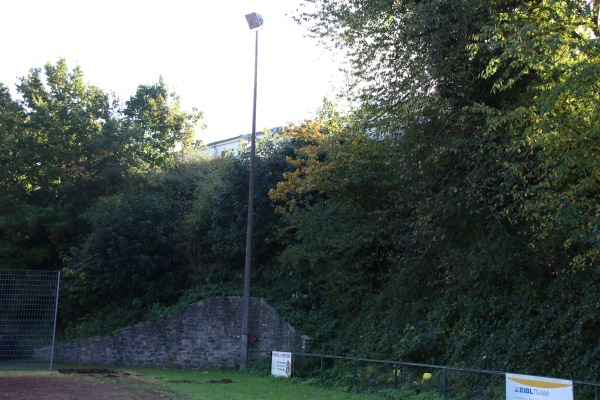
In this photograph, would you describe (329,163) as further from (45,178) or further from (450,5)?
(45,178)

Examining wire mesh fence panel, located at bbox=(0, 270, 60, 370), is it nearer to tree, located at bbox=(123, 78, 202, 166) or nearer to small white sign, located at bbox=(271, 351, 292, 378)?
small white sign, located at bbox=(271, 351, 292, 378)

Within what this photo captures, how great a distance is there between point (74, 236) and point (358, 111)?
19.0 metres

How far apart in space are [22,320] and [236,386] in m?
8.80

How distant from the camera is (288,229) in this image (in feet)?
73.9

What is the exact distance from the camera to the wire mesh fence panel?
2027cm

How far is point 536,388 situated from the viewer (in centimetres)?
1068

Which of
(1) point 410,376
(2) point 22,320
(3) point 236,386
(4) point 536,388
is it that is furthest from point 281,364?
(4) point 536,388

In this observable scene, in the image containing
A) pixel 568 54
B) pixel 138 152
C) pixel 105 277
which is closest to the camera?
pixel 568 54

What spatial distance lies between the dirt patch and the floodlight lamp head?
1329cm

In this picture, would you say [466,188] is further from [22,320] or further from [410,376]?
[22,320]

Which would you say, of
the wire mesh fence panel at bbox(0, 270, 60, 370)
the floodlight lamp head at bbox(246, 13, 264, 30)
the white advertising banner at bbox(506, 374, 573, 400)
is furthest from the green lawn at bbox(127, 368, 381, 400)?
the floodlight lamp head at bbox(246, 13, 264, 30)

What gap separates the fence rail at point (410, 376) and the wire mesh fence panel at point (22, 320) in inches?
376

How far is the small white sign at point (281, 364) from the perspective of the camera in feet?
60.0

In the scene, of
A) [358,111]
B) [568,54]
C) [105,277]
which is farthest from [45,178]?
[568,54]
